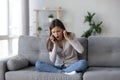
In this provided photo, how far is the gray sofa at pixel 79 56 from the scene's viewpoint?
2.77 meters

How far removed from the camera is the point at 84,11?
6.55m

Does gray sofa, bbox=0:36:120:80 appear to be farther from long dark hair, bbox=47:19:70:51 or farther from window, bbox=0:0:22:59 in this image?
window, bbox=0:0:22:59

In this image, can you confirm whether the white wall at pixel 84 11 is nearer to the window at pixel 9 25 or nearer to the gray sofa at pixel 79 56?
the window at pixel 9 25

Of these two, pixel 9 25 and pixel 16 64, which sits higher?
pixel 9 25

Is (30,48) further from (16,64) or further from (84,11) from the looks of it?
(84,11)

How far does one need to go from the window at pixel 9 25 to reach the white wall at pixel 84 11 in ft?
2.65

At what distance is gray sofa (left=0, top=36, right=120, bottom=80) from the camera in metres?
2.77

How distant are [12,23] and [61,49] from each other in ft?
9.98

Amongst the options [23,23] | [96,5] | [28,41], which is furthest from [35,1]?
[28,41]

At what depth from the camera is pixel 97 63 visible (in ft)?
10.6

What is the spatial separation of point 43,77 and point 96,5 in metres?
4.07

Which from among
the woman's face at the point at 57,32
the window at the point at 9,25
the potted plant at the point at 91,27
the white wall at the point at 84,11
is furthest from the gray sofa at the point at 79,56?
the white wall at the point at 84,11

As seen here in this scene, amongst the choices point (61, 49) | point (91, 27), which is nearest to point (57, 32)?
point (61, 49)

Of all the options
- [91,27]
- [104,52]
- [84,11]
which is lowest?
[104,52]
